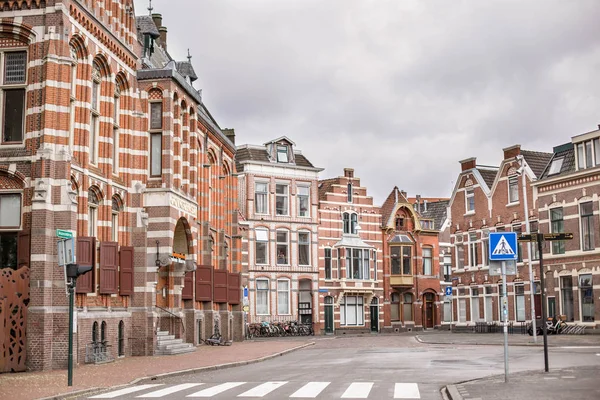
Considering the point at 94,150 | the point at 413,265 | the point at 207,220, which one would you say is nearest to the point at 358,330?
the point at 413,265

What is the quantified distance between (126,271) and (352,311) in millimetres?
33574

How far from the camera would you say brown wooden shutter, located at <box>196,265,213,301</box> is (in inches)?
1385

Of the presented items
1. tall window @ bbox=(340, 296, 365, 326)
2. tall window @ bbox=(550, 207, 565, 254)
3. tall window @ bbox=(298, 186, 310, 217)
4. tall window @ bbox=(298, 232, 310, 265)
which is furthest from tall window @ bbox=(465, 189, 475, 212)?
tall window @ bbox=(298, 232, 310, 265)

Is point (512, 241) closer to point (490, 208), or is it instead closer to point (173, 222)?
point (173, 222)

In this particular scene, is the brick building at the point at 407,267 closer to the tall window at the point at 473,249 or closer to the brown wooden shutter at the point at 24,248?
the tall window at the point at 473,249

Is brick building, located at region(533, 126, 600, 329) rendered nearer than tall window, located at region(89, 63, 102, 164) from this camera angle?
No

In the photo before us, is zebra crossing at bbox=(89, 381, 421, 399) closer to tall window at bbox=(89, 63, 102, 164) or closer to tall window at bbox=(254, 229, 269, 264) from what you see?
tall window at bbox=(89, 63, 102, 164)

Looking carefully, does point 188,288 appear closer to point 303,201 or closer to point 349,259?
point 303,201

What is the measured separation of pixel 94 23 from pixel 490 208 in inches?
1259

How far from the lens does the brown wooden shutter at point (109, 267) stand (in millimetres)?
25031

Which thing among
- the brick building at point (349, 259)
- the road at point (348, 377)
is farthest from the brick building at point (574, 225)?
the road at point (348, 377)

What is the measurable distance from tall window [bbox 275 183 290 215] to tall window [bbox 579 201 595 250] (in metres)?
21.2

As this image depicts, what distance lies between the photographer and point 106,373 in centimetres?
1955

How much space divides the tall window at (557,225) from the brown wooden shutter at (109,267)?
89.0ft
